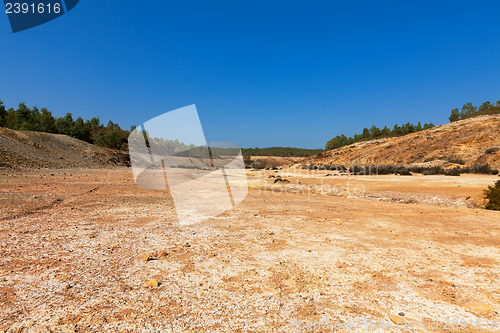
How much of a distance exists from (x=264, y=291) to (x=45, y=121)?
2532 inches

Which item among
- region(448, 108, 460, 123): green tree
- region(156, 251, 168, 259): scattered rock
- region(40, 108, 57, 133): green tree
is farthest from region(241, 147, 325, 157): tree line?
region(156, 251, 168, 259): scattered rock

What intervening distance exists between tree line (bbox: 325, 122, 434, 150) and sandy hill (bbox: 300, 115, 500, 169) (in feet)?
88.4

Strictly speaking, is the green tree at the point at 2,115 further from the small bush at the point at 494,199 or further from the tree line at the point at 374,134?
the tree line at the point at 374,134

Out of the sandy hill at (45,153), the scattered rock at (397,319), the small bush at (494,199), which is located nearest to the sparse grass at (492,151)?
the small bush at (494,199)

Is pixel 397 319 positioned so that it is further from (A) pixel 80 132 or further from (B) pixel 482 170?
(A) pixel 80 132

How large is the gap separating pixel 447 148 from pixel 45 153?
5676 centimetres

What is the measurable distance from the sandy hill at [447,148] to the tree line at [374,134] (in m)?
26.9

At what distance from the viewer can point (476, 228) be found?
7133 millimetres

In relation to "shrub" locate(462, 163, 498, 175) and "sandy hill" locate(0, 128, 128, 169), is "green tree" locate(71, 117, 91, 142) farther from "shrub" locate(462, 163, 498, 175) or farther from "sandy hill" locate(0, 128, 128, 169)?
"shrub" locate(462, 163, 498, 175)

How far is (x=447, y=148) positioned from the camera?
126 ft

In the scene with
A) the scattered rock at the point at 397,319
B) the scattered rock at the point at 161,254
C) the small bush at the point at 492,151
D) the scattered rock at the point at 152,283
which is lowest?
the small bush at the point at 492,151

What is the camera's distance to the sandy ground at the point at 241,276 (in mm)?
2744

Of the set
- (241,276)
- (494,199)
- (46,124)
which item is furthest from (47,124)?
(494,199)

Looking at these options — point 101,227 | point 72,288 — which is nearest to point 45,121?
point 101,227
